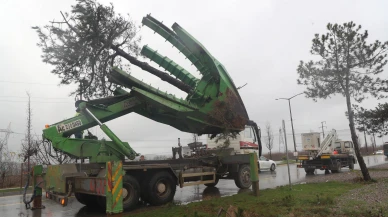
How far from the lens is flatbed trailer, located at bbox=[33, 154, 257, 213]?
6.59 meters

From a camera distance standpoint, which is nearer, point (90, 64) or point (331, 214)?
point (331, 214)

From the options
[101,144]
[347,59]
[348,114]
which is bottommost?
[101,144]

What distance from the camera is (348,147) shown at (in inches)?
978

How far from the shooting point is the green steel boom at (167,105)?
9492mm

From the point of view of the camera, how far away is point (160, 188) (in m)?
10.1

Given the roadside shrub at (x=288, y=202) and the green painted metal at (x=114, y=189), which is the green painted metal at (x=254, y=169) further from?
the green painted metal at (x=114, y=189)

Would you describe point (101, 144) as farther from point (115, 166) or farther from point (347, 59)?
point (347, 59)

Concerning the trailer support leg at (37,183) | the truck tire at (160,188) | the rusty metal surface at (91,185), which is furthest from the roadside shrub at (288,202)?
the trailer support leg at (37,183)

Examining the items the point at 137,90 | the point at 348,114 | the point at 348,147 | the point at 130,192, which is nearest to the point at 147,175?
the point at 130,192

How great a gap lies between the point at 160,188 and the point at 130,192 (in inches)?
47.3

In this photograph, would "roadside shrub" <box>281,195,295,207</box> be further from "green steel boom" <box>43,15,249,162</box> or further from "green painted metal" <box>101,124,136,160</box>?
"green painted metal" <box>101,124,136,160</box>

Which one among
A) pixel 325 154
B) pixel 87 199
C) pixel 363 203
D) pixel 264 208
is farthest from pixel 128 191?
pixel 325 154

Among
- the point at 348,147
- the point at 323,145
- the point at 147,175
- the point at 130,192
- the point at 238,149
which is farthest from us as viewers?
the point at 348,147

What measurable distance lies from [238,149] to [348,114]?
5.25 m
